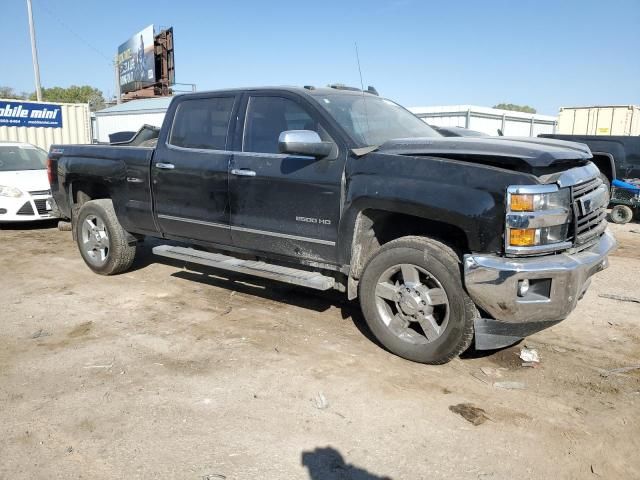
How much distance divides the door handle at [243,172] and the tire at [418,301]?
137 cm

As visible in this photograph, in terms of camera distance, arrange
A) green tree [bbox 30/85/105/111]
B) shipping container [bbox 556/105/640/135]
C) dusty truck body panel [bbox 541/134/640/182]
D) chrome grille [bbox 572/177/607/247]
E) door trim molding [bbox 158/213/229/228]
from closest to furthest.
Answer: chrome grille [bbox 572/177/607/247]
door trim molding [bbox 158/213/229/228]
dusty truck body panel [bbox 541/134/640/182]
shipping container [bbox 556/105/640/135]
green tree [bbox 30/85/105/111]

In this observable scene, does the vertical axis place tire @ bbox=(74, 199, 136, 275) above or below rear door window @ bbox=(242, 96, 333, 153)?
below

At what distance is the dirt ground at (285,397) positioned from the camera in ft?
8.88

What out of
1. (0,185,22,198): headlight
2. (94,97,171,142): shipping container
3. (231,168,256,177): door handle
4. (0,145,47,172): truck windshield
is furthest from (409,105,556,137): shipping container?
(231,168,256,177): door handle

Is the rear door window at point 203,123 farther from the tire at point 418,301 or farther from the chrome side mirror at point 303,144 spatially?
the tire at point 418,301

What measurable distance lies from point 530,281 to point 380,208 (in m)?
1.15

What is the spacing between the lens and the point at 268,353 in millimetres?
4047

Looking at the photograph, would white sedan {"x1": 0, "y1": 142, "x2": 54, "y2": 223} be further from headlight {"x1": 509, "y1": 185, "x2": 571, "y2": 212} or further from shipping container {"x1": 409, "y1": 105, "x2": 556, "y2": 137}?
shipping container {"x1": 409, "y1": 105, "x2": 556, "y2": 137}

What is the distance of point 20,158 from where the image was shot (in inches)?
400

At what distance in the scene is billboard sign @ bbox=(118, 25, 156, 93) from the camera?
35219 millimetres

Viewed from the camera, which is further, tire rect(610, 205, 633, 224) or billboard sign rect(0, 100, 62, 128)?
billboard sign rect(0, 100, 62, 128)

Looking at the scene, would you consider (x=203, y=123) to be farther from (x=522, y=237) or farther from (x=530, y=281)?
(x=530, y=281)

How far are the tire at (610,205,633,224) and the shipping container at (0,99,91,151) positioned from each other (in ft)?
47.7

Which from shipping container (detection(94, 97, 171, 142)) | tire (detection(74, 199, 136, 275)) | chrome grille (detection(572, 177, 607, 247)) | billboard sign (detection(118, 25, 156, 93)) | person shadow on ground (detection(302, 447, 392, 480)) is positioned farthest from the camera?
billboard sign (detection(118, 25, 156, 93))
